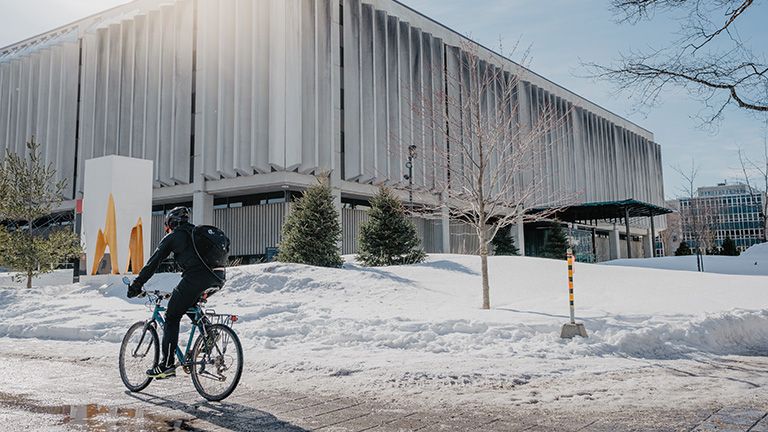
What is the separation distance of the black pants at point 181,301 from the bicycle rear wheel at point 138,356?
0.24 metres

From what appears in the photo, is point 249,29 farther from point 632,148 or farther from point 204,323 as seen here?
point 632,148

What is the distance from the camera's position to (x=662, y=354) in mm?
8094

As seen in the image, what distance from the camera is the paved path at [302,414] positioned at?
14.8 ft

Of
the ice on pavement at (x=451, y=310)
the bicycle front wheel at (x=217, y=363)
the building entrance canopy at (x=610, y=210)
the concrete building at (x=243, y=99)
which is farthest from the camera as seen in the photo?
the building entrance canopy at (x=610, y=210)

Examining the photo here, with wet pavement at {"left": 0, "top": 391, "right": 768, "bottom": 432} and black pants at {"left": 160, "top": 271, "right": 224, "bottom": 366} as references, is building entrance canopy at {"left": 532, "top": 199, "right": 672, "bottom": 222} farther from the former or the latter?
black pants at {"left": 160, "top": 271, "right": 224, "bottom": 366}

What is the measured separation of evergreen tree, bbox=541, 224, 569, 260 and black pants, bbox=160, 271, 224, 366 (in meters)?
35.4

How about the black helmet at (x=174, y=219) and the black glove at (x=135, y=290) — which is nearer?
the black glove at (x=135, y=290)

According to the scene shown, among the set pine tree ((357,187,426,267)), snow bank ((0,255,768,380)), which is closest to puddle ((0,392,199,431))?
snow bank ((0,255,768,380))

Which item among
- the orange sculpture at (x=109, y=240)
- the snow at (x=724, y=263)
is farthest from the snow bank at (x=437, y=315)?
the snow at (x=724, y=263)

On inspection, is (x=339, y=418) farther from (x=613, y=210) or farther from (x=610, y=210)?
(x=613, y=210)

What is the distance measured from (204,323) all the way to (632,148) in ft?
223

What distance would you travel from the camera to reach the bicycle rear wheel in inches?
237

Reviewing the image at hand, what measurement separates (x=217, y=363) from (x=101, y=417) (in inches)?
44.7

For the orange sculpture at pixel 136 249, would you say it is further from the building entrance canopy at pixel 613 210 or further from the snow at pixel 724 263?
the building entrance canopy at pixel 613 210
